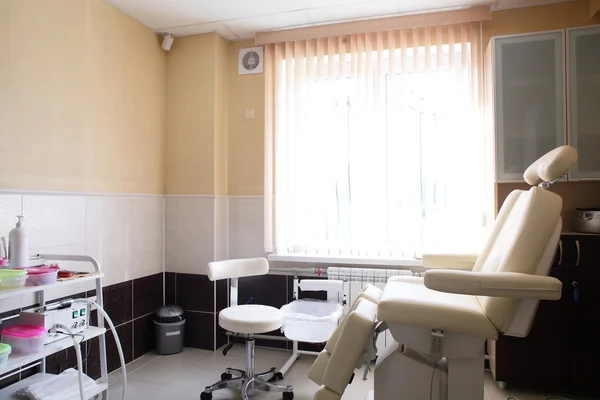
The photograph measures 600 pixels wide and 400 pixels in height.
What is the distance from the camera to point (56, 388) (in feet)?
5.91

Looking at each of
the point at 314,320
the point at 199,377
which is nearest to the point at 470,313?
the point at 314,320

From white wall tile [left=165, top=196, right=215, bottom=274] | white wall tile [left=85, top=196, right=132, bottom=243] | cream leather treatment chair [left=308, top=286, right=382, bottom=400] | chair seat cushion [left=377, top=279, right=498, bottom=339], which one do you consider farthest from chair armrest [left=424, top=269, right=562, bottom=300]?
white wall tile [left=85, top=196, right=132, bottom=243]

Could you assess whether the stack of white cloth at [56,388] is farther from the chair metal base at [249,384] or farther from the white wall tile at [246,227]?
the white wall tile at [246,227]

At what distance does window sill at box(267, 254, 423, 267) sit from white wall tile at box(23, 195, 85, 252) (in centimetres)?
134

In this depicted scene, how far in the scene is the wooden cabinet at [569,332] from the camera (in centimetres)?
225

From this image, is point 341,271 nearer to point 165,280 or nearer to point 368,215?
point 368,215

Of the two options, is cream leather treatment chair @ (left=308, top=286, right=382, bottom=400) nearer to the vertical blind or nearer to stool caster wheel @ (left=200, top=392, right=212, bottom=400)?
stool caster wheel @ (left=200, top=392, right=212, bottom=400)

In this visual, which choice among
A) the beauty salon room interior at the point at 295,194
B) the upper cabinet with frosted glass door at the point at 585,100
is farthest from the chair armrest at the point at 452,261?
the upper cabinet with frosted glass door at the point at 585,100

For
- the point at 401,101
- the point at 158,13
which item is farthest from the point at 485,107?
the point at 158,13

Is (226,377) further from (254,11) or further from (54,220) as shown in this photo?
(254,11)

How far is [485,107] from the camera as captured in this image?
2.69 metres

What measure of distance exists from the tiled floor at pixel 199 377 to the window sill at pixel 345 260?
743 mm

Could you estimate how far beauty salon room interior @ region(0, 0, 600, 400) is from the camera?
176 cm

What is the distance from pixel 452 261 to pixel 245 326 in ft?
4.05
